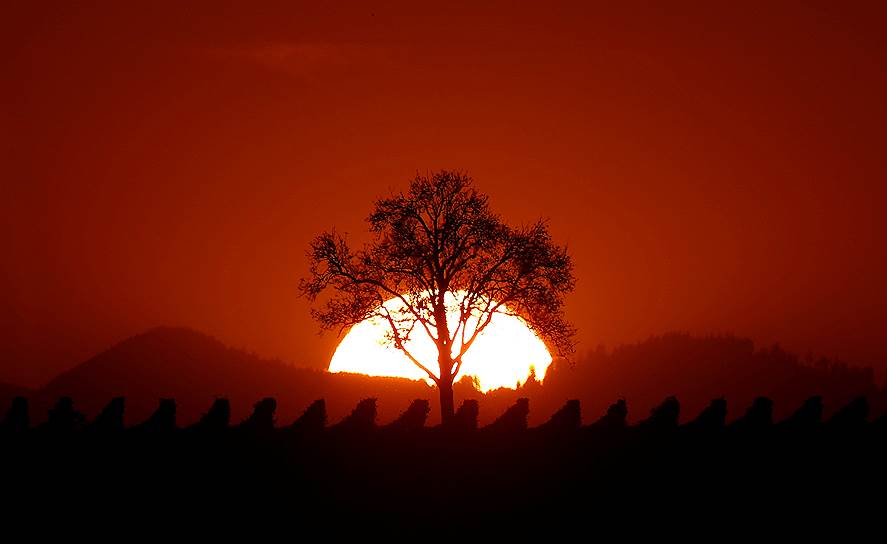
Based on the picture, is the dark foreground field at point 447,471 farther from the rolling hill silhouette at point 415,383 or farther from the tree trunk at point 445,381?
the rolling hill silhouette at point 415,383

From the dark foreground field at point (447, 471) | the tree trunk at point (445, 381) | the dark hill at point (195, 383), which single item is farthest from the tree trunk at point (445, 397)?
the dark foreground field at point (447, 471)

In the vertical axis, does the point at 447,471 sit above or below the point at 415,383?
below

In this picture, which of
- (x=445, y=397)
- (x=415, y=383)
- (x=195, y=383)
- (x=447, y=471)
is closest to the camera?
(x=447, y=471)

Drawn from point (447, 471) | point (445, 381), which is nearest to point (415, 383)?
point (445, 381)

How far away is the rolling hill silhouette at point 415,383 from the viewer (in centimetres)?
4556

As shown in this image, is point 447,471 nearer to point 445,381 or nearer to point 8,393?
point 445,381

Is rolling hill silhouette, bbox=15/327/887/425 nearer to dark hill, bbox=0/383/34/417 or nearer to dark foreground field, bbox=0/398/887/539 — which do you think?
dark hill, bbox=0/383/34/417

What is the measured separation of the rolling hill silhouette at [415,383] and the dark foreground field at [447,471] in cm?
2099

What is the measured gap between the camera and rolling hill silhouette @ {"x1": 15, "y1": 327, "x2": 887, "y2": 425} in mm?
45562

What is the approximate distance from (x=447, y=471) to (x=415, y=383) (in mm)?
30731

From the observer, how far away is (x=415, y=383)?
44875 millimetres

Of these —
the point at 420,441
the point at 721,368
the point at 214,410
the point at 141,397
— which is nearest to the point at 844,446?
the point at 420,441

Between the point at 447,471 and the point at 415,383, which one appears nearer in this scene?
the point at 447,471

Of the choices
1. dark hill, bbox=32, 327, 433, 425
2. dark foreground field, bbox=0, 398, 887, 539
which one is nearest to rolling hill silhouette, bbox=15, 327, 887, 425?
dark hill, bbox=32, 327, 433, 425
